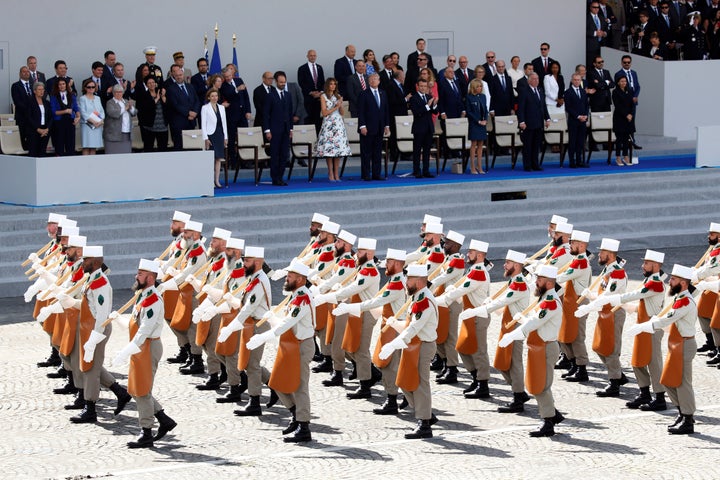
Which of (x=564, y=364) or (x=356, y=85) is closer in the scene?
(x=564, y=364)

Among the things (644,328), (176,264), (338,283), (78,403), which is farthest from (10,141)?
(644,328)

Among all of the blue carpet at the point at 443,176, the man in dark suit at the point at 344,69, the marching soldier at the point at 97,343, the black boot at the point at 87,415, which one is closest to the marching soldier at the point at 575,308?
the marching soldier at the point at 97,343

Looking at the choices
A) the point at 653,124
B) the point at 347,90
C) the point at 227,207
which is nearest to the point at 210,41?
the point at 347,90

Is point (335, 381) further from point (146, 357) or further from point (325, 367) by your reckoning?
point (146, 357)

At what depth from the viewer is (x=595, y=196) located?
82.1ft

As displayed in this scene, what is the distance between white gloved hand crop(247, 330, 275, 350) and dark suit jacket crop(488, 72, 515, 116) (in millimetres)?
13632

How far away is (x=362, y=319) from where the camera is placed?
15.3 metres

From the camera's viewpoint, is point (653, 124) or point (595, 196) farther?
point (653, 124)

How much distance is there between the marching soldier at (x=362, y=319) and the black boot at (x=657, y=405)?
2.79m

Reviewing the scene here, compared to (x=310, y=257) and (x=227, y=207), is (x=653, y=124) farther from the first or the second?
(x=310, y=257)

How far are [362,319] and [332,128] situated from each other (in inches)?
359

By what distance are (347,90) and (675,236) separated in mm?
6104

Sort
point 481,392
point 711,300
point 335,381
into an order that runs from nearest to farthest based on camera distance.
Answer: point 481,392 < point 335,381 < point 711,300

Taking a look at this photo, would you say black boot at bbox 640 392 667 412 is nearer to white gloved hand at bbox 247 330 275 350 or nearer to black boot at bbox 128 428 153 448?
white gloved hand at bbox 247 330 275 350
